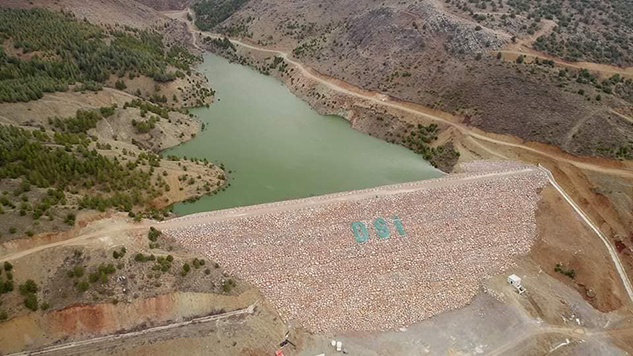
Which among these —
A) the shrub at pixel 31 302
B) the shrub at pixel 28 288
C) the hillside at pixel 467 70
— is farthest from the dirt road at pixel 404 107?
the shrub at pixel 31 302

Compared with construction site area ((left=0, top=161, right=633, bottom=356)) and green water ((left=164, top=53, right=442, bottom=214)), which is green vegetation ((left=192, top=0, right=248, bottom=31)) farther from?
construction site area ((left=0, top=161, right=633, bottom=356))

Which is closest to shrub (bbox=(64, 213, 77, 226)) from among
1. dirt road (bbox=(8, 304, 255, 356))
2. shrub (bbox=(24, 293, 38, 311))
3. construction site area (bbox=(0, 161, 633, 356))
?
construction site area (bbox=(0, 161, 633, 356))

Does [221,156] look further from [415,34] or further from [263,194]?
[415,34]

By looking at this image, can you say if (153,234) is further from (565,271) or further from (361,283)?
(565,271)

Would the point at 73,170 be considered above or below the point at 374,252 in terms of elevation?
above

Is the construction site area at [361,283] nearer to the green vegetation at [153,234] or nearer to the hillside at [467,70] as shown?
the green vegetation at [153,234]

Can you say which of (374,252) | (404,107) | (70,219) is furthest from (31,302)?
(404,107)
